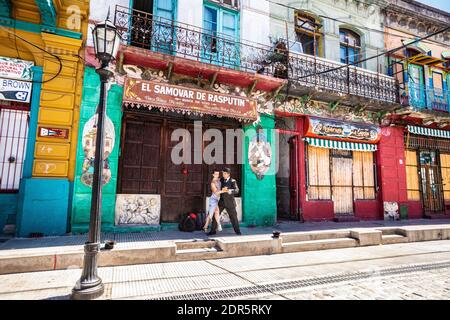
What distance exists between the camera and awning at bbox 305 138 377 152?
10.0 m

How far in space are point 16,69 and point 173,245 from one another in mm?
6356

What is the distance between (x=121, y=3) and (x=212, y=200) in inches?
265

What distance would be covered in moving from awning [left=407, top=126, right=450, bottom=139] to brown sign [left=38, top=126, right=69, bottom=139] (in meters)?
13.9

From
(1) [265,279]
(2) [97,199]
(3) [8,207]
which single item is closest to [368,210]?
(1) [265,279]

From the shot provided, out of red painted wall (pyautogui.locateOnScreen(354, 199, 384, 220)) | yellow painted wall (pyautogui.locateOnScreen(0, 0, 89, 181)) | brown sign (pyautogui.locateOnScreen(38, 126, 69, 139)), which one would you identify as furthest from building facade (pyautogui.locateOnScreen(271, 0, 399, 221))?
brown sign (pyautogui.locateOnScreen(38, 126, 69, 139))

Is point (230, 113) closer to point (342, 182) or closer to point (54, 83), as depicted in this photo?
point (54, 83)

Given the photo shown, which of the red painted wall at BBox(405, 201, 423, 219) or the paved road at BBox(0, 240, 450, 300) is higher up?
the red painted wall at BBox(405, 201, 423, 219)

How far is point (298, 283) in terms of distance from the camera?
395 centimetres

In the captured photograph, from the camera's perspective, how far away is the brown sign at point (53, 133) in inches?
260

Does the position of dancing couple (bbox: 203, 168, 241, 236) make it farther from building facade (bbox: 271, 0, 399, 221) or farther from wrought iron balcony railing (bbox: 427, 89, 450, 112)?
wrought iron balcony railing (bbox: 427, 89, 450, 112)

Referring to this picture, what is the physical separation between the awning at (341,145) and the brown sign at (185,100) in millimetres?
3020

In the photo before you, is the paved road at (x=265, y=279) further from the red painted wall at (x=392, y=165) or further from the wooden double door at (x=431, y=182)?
the wooden double door at (x=431, y=182)
